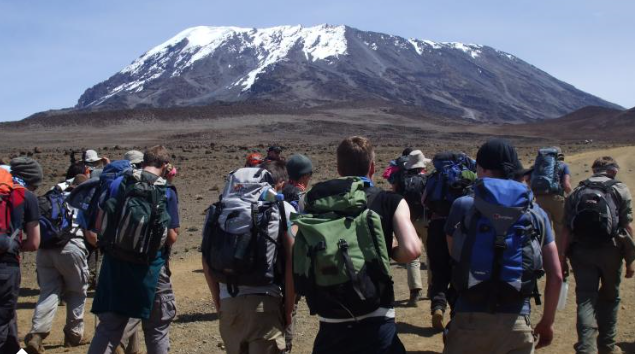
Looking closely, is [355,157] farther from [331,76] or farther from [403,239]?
[331,76]

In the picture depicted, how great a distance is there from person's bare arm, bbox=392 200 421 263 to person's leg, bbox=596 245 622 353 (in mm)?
2654

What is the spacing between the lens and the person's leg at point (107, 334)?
4.14 metres

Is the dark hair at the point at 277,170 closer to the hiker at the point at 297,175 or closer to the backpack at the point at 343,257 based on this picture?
the hiker at the point at 297,175

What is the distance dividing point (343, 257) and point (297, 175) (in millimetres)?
1943

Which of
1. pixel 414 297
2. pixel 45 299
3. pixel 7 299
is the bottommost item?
pixel 414 297

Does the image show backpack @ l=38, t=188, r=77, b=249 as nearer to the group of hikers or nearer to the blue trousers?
the group of hikers

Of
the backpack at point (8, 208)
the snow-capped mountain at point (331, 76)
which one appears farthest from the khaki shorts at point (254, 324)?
the snow-capped mountain at point (331, 76)

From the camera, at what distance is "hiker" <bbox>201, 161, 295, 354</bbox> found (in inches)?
141

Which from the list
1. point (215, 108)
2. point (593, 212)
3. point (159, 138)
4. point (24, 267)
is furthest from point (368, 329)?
point (215, 108)

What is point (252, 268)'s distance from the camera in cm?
357

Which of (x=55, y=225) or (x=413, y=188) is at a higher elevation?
(x=413, y=188)

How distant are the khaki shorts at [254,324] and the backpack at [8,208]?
4.95 ft

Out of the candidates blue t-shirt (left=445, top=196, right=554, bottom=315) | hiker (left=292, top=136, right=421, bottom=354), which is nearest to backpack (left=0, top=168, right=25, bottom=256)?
hiker (left=292, top=136, right=421, bottom=354)

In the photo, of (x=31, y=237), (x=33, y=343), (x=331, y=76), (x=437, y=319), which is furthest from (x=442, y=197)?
(x=331, y=76)
